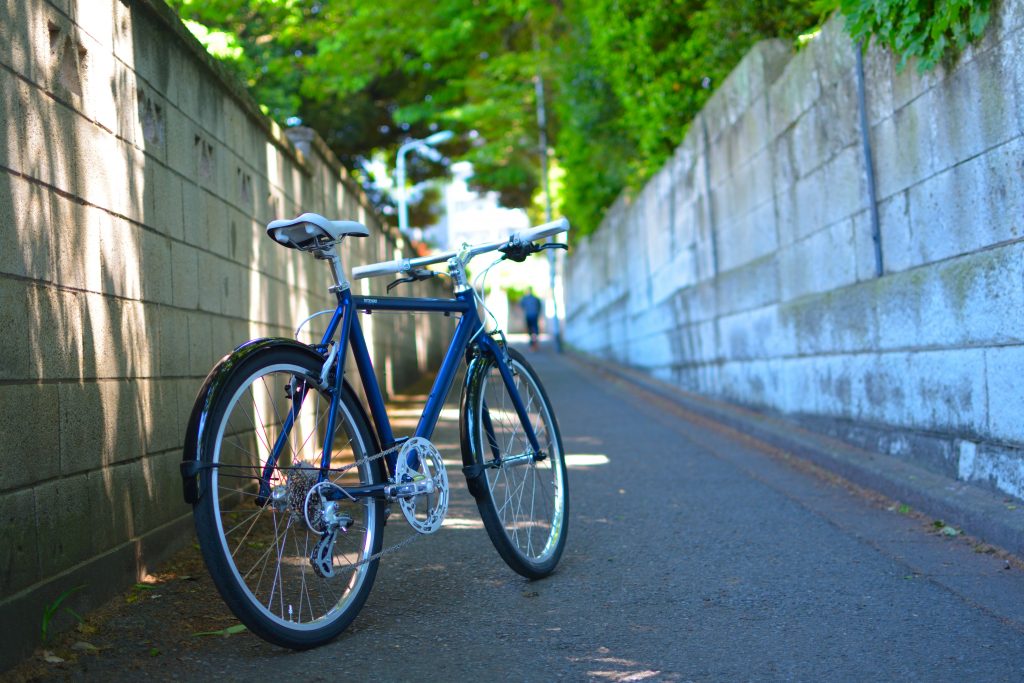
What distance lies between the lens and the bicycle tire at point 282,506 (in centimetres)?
296

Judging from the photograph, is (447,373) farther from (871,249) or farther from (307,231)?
(871,249)

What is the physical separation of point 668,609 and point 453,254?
1530mm

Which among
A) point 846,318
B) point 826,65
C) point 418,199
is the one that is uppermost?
point 418,199

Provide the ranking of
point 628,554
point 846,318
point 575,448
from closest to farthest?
point 628,554, point 846,318, point 575,448

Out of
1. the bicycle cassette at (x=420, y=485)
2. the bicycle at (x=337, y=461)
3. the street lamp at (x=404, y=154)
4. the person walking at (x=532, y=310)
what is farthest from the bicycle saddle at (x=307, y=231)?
the person walking at (x=532, y=310)

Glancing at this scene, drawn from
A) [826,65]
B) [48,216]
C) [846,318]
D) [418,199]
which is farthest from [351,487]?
[418,199]

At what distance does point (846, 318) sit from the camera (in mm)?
6957

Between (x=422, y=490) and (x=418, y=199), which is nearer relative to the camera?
(x=422, y=490)

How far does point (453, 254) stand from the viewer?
4.13 meters

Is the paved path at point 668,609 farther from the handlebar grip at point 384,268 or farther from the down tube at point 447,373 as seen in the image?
the handlebar grip at point 384,268

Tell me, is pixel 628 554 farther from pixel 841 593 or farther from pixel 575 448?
pixel 575 448

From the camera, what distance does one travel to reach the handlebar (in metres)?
3.94

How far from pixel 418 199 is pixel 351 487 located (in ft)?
97.7

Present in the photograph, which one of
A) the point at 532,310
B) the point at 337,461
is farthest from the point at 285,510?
the point at 532,310
